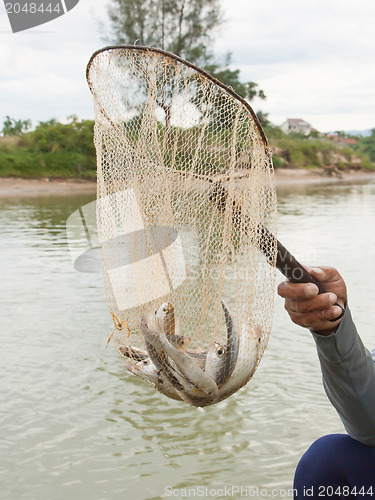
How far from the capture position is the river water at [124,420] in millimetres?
2678

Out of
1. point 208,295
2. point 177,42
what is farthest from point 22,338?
point 177,42

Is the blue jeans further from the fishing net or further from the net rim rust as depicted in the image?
the net rim rust

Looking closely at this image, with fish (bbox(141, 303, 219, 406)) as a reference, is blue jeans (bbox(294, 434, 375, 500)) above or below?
below

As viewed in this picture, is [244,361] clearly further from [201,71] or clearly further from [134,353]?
[201,71]

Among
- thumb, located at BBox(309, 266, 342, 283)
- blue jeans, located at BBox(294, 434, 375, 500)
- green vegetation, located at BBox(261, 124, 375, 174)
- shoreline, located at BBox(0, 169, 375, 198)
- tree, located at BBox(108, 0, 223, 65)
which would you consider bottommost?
blue jeans, located at BBox(294, 434, 375, 500)

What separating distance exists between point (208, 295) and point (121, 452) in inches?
38.8

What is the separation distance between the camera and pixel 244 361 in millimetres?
1706

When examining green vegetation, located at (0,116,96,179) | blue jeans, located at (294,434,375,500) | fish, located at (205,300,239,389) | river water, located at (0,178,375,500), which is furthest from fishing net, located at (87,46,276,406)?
green vegetation, located at (0,116,96,179)

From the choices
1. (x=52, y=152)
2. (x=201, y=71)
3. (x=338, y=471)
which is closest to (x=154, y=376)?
(x=338, y=471)

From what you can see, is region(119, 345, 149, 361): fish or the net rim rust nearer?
the net rim rust

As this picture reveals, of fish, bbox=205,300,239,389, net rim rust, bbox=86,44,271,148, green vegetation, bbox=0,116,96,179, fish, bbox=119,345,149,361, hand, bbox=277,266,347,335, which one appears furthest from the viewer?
green vegetation, bbox=0,116,96,179

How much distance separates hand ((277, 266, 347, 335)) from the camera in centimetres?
135

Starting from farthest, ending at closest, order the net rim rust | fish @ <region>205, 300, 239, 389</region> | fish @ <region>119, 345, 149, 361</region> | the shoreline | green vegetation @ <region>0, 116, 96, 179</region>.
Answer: green vegetation @ <region>0, 116, 96, 179</region>, the shoreline, fish @ <region>119, 345, 149, 361</region>, fish @ <region>205, 300, 239, 389</region>, the net rim rust

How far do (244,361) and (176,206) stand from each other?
0.85 m
